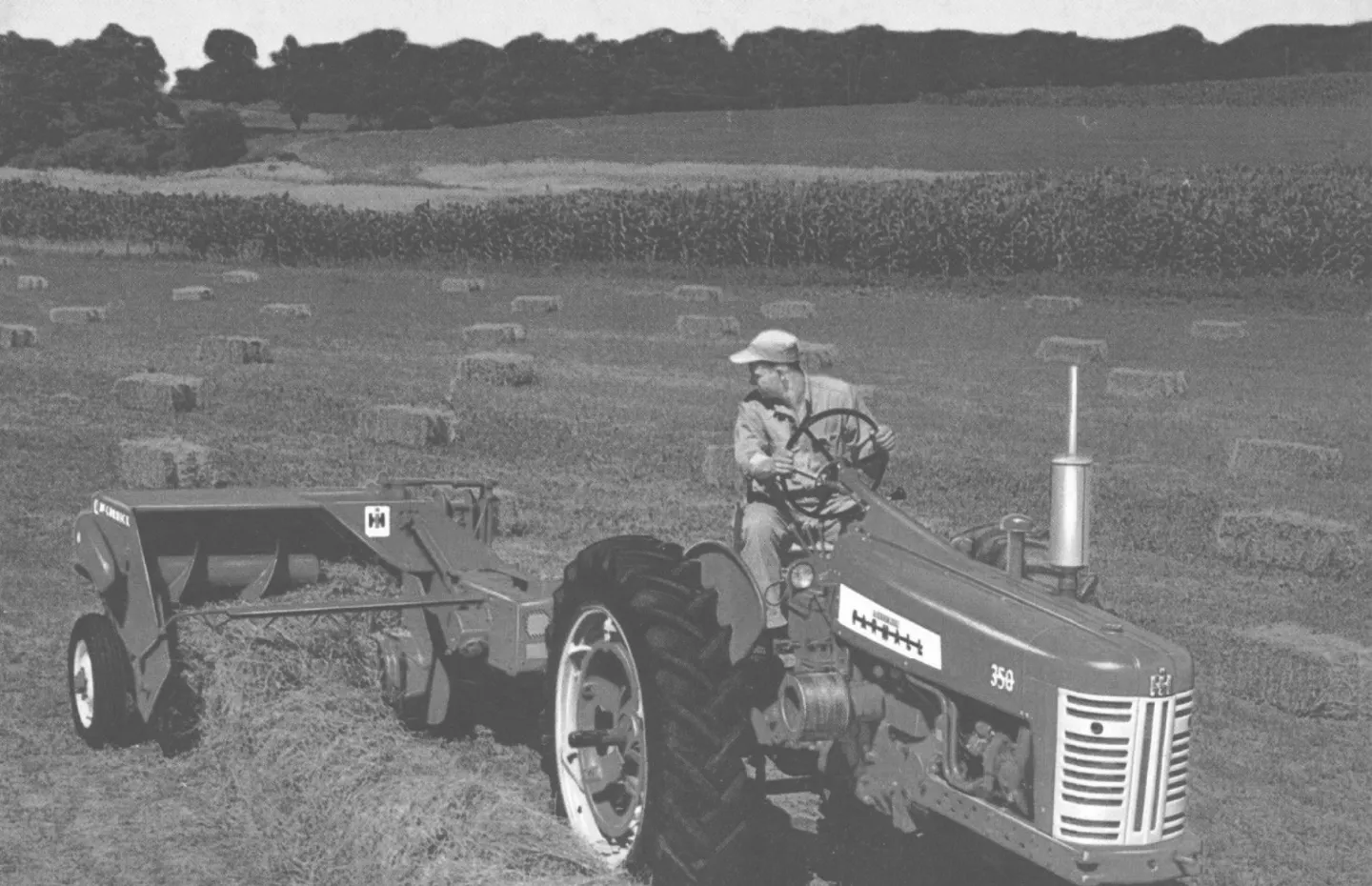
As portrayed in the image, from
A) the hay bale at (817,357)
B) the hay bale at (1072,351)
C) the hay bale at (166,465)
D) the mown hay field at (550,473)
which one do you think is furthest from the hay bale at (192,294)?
the hay bale at (166,465)

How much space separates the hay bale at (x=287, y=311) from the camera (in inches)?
1021

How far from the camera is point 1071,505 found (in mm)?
5043

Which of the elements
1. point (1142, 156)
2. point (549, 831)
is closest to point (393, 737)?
point (549, 831)

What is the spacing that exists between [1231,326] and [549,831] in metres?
20.2

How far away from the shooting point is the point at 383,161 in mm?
53531

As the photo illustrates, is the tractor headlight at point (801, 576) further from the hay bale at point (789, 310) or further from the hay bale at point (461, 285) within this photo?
the hay bale at point (461, 285)

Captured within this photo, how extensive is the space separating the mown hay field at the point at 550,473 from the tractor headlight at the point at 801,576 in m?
1.08

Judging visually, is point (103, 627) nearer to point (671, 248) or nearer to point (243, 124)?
point (671, 248)

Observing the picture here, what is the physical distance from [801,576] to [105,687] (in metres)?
3.18

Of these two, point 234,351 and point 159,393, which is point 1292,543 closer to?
point 159,393

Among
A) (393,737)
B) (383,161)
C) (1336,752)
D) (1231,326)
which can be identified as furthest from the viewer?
(383,161)

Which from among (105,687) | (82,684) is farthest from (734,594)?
(82,684)

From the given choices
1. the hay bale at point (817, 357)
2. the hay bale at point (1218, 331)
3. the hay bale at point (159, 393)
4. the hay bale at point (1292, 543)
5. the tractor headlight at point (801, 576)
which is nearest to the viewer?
the tractor headlight at point (801, 576)

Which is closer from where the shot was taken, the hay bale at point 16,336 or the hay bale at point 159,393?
the hay bale at point 159,393
